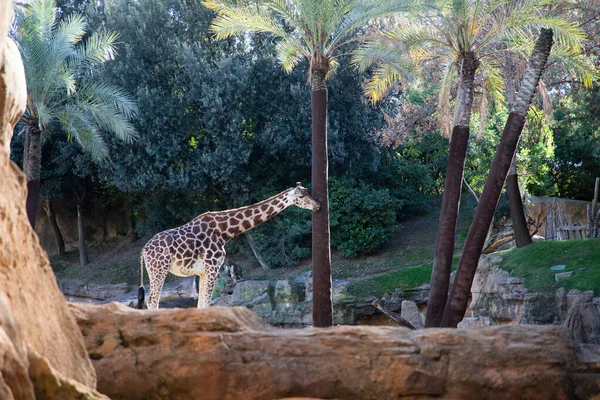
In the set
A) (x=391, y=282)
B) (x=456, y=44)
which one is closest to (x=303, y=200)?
(x=456, y=44)

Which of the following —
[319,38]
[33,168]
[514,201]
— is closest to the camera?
[319,38]

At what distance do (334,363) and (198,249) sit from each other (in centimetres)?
839

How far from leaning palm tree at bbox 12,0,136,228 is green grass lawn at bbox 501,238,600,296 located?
40.6 ft

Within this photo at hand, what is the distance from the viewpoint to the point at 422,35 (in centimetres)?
1772

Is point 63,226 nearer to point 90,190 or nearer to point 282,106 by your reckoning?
point 90,190

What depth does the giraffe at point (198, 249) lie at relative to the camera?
1647cm

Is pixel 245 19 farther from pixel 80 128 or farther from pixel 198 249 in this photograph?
Answer: pixel 80 128

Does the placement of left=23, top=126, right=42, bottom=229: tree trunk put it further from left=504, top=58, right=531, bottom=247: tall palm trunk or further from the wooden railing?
the wooden railing

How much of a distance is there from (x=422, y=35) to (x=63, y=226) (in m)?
26.9

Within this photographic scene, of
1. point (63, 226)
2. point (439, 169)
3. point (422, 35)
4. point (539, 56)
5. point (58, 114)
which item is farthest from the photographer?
point (63, 226)

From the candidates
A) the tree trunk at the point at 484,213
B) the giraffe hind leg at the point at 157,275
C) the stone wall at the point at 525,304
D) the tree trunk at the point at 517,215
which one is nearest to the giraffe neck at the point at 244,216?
the giraffe hind leg at the point at 157,275

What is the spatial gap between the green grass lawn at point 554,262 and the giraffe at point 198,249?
5.60 m

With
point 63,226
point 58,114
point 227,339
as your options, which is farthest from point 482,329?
point 63,226

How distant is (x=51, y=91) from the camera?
75.1 feet
